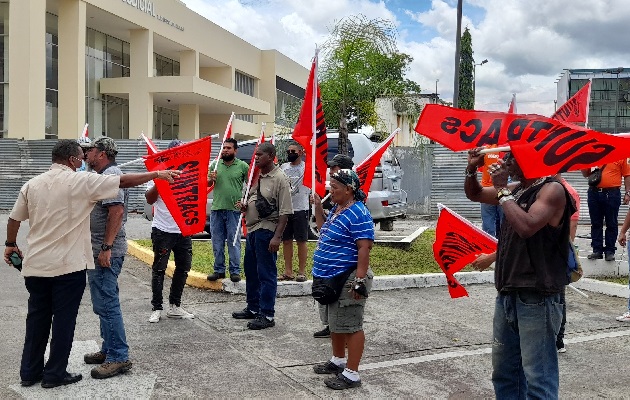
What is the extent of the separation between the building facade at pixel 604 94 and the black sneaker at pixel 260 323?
47.8 metres

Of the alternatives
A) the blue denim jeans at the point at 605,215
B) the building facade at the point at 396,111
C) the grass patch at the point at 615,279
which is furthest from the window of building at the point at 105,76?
the grass patch at the point at 615,279

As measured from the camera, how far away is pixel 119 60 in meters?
33.2

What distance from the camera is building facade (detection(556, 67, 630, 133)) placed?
51.3m

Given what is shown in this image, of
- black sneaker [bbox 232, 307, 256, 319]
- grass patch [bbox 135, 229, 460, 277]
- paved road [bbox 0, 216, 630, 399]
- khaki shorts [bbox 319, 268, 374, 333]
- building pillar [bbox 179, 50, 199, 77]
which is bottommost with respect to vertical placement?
paved road [bbox 0, 216, 630, 399]

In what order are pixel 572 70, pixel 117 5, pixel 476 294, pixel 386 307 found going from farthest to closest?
pixel 572 70 < pixel 117 5 < pixel 476 294 < pixel 386 307

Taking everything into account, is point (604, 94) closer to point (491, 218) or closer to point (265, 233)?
point (491, 218)

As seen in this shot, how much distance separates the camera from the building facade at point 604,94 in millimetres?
51281

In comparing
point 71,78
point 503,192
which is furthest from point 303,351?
point 71,78

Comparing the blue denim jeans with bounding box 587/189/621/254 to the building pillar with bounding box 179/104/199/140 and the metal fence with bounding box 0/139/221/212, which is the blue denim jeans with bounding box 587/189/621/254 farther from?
the building pillar with bounding box 179/104/199/140

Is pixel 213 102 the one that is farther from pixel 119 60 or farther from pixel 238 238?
pixel 238 238

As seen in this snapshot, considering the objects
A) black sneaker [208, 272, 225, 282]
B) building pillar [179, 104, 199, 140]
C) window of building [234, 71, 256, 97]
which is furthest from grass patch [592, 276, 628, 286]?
window of building [234, 71, 256, 97]

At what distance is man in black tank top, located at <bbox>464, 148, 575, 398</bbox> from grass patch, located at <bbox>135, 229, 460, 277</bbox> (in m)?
5.40

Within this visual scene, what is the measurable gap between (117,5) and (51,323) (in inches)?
1046

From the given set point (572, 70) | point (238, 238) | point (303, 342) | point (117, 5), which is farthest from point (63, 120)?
point (572, 70)
